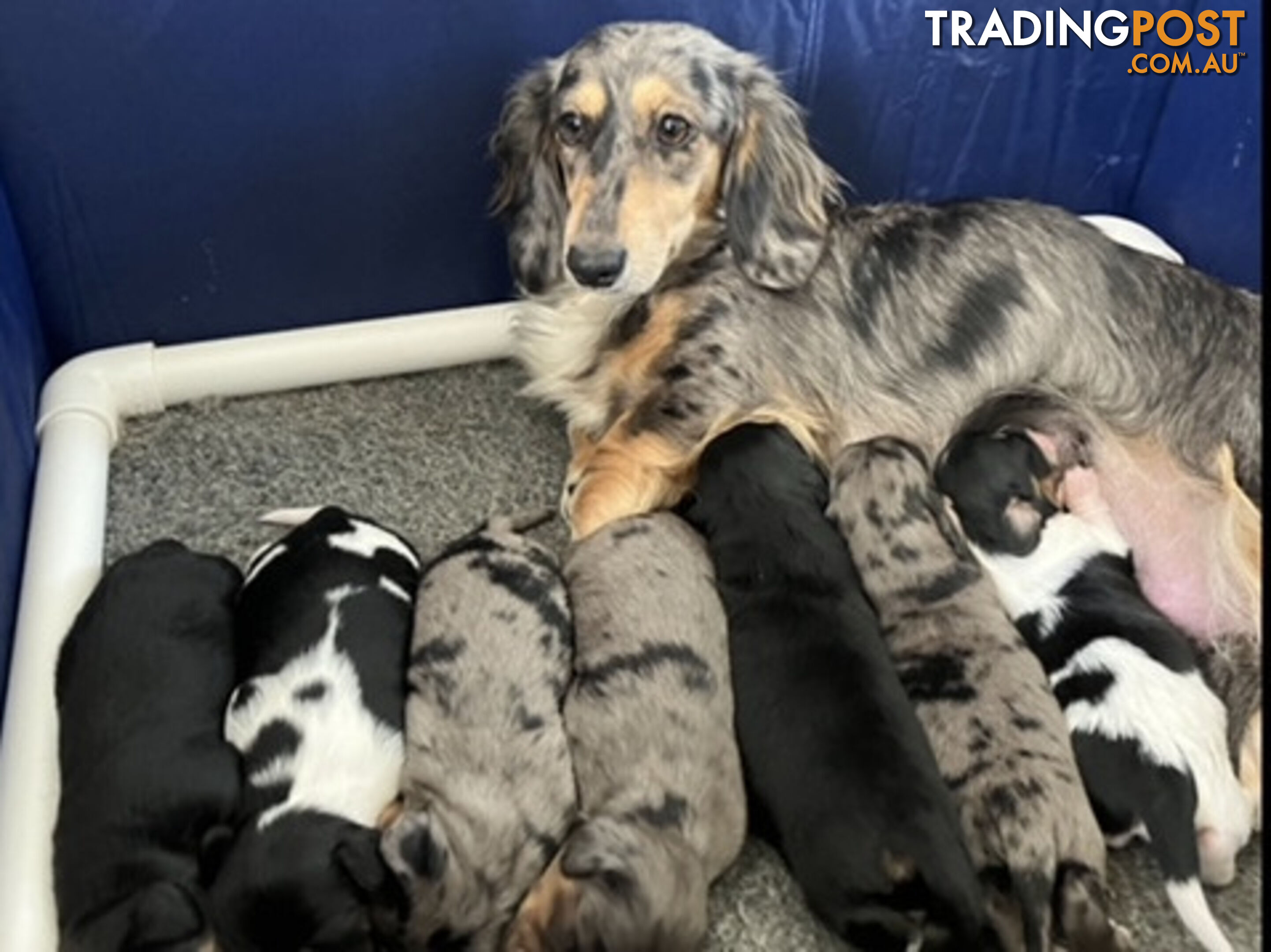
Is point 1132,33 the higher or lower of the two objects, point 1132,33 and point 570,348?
the higher

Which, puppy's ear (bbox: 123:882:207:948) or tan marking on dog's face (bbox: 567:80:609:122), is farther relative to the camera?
tan marking on dog's face (bbox: 567:80:609:122)

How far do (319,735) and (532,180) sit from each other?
0.92 meters

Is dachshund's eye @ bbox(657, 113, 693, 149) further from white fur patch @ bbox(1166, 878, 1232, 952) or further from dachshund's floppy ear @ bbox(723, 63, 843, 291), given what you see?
white fur patch @ bbox(1166, 878, 1232, 952)

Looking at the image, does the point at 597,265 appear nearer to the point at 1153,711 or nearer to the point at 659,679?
the point at 659,679

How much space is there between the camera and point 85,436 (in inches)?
93.0

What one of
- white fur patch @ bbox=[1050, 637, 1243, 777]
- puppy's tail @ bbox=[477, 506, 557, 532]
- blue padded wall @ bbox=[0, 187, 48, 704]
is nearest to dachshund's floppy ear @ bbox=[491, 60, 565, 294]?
puppy's tail @ bbox=[477, 506, 557, 532]

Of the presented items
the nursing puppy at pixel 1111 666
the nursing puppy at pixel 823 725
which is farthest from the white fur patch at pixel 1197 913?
the nursing puppy at pixel 823 725

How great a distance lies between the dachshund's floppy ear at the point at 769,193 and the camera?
89.7 inches

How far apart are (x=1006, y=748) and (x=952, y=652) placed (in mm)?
144

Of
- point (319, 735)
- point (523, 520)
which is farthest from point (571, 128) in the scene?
point (319, 735)

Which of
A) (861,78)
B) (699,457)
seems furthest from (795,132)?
(699,457)

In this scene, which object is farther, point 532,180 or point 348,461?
point 348,461

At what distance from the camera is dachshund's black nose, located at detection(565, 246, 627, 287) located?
6.85 ft

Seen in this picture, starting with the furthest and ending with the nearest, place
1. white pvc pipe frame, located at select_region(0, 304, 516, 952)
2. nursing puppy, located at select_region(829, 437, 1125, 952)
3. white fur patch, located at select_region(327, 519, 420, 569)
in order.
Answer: white fur patch, located at select_region(327, 519, 420, 569), white pvc pipe frame, located at select_region(0, 304, 516, 952), nursing puppy, located at select_region(829, 437, 1125, 952)
